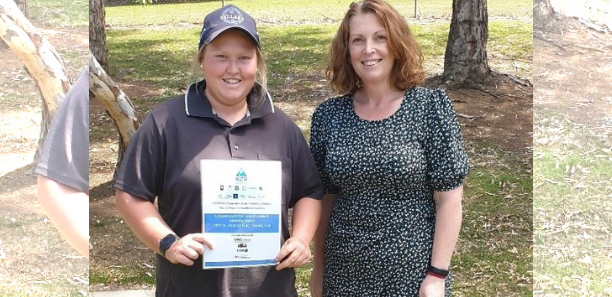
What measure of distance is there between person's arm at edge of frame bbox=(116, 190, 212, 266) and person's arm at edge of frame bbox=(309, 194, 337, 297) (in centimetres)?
60

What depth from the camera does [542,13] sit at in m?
4.04

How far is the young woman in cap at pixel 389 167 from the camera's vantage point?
2559 millimetres

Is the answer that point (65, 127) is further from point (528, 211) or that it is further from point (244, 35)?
point (528, 211)

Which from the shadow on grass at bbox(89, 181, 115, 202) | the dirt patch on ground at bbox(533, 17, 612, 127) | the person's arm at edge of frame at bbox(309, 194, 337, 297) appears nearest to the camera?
the person's arm at edge of frame at bbox(309, 194, 337, 297)

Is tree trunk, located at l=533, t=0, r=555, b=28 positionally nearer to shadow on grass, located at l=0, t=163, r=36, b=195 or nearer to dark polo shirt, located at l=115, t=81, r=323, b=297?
dark polo shirt, located at l=115, t=81, r=323, b=297

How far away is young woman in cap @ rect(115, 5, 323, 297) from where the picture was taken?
7.64ft

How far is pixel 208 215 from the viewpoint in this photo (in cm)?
234

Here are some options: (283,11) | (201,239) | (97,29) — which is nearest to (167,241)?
(201,239)

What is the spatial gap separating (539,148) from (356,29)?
246cm

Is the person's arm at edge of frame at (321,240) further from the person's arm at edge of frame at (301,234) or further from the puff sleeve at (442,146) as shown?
the puff sleeve at (442,146)

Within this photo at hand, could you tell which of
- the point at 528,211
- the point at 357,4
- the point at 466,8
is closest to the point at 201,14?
the point at 466,8

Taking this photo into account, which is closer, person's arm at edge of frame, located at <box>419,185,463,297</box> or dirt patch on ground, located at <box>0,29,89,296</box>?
dirt patch on ground, located at <box>0,29,89,296</box>

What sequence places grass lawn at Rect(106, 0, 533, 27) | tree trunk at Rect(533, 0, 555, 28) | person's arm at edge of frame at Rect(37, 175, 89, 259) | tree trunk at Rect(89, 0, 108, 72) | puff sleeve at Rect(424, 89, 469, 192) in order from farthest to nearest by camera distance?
grass lawn at Rect(106, 0, 533, 27), tree trunk at Rect(89, 0, 108, 72), tree trunk at Rect(533, 0, 555, 28), puff sleeve at Rect(424, 89, 469, 192), person's arm at edge of frame at Rect(37, 175, 89, 259)

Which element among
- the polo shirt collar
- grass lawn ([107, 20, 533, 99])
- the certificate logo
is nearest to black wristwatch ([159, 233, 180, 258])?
the certificate logo
